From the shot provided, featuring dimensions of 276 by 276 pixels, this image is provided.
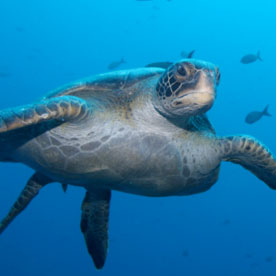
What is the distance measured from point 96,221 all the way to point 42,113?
219 centimetres

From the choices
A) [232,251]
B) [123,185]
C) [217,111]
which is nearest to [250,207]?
[232,251]

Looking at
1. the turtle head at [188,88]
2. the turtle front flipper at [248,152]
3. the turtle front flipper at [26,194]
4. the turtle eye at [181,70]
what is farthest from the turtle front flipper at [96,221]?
the turtle eye at [181,70]

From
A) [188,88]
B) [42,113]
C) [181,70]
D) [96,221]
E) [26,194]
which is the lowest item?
[96,221]

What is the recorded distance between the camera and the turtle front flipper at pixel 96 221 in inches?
159

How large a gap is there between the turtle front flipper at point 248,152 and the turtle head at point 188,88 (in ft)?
3.09

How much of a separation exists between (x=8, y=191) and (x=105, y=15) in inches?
2108

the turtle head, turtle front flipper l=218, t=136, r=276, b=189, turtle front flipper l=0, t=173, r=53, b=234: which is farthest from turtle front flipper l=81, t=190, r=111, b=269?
the turtle head

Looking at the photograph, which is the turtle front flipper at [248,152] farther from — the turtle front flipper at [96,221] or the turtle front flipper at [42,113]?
the turtle front flipper at [96,221]

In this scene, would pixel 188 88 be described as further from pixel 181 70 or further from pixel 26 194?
pixel 26 194

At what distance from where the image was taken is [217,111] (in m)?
64.4

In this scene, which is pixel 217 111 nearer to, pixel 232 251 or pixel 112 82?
pixel 232 251

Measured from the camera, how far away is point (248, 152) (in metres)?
3.22

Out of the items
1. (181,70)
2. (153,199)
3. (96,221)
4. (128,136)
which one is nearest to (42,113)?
(128,136)

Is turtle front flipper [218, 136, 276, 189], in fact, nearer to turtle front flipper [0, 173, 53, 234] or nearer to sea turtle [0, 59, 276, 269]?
sea turtle [0, 59, 276, 269]
